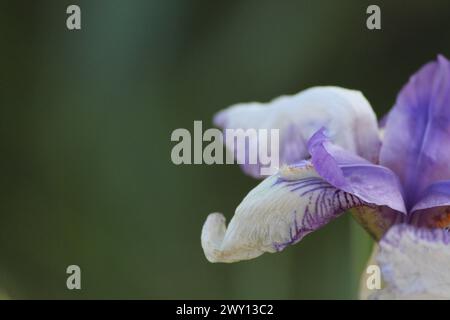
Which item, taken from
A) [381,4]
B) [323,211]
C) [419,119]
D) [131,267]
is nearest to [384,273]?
[323,211]

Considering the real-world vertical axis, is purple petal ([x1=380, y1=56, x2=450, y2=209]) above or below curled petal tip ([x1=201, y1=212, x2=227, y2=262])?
above

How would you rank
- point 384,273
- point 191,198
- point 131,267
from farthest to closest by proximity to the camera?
point 191,198, point 131,267, point 384,273

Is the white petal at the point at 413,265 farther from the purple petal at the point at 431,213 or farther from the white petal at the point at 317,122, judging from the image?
the white petal at the point at 317,122

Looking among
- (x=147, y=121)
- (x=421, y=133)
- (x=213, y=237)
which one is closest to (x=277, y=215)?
(x=213, y=237)

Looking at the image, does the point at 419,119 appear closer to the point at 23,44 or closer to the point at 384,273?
the point at 384,273

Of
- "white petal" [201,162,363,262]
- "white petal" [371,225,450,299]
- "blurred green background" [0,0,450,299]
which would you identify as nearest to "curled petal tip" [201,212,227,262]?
"white petal" [201,162,363,262]

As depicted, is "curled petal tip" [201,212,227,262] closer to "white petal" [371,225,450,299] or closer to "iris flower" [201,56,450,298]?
"iris flower" [201,56,450,298]
